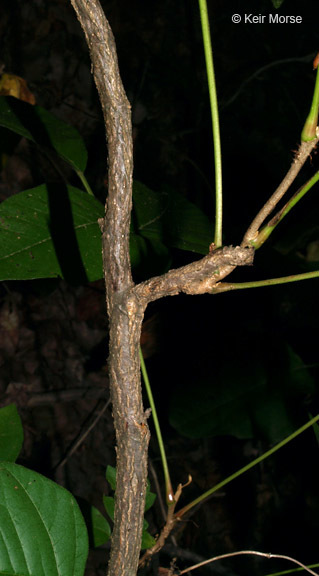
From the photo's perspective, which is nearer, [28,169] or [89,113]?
[28,169]

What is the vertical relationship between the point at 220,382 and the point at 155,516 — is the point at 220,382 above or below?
above

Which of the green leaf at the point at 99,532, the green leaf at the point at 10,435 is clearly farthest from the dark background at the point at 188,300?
the green leaf at the point at 10,435

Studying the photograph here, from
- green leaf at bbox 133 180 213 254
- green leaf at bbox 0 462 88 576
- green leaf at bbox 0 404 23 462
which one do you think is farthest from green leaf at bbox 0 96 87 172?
green leaf at bbox 0 462 88 576

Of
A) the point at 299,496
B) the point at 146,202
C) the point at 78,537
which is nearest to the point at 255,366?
the point at 299,496

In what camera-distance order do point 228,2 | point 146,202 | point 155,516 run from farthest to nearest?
point 228,2
point 155,516
point 146,202

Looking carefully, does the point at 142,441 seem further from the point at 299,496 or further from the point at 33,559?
the point at 299,496

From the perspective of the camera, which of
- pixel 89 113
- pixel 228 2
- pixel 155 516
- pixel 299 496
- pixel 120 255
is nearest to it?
→ pixel 120 255

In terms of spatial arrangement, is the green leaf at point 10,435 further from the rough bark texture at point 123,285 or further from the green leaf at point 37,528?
the rough bark texture at point 123,285

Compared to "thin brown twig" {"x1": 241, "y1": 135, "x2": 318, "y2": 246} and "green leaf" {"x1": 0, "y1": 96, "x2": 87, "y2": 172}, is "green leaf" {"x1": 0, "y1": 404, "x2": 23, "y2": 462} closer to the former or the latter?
"green leaf" {"x1": 0, "y1": 96, "x2": 87, "y2": 172}
